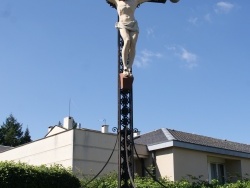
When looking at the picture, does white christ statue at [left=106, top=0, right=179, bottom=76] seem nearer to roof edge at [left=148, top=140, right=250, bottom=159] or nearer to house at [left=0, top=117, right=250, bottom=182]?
house at [left=0, top=117, right=250, bottom=182]

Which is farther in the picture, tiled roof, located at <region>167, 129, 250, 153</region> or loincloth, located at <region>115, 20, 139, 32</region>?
tiled roof, located at <region>167, 129, 250, 153</region>

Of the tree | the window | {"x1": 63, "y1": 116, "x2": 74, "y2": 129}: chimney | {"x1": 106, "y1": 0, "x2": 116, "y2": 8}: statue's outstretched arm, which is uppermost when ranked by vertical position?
the tree

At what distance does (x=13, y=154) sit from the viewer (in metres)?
21.4

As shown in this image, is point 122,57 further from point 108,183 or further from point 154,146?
point 154,146

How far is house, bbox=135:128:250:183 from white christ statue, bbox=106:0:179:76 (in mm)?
12421

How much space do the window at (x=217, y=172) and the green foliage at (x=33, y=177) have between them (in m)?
9.55

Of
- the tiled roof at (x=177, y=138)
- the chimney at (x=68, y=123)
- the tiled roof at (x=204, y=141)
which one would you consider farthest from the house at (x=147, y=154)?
the chimney at (x=68, y=123)

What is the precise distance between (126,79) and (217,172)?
52.7ft

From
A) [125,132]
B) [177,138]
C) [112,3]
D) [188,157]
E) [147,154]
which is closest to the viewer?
[125,132]

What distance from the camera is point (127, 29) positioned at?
236 inches

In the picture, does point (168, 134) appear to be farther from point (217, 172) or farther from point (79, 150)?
point (79, 150)

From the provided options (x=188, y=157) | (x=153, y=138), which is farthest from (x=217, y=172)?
(x=153, y=138)

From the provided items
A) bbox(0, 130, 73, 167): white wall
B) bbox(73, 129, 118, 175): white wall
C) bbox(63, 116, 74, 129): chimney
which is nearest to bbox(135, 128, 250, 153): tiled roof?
bbox(73, 129, 118, 175): white wall

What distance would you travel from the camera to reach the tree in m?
57.1
